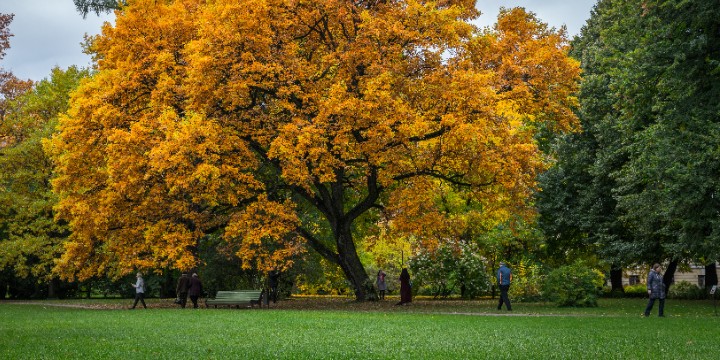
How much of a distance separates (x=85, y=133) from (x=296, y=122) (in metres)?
8.84

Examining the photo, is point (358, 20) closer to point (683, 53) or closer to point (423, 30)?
point (423, 30)

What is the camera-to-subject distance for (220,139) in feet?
Answer: 80.7

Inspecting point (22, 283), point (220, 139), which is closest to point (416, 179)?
point (220, 139)

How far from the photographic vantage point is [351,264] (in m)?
28.5

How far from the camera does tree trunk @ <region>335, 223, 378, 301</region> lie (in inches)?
1113

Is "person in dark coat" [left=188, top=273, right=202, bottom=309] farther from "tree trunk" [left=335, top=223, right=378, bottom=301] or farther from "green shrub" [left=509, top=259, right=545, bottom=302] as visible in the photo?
"green shrub" [left=509, top=259, right=545, bottom=302]

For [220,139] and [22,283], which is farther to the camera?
[22,283]

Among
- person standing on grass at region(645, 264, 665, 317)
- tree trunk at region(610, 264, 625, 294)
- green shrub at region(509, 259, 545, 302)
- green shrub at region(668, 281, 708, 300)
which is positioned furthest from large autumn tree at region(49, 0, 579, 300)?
tree trunk at region(610, 264, 625, 294)

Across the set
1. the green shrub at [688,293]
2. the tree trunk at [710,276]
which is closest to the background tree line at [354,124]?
the green shrub at [688,293]

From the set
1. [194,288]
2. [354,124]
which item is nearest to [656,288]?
[354,124]

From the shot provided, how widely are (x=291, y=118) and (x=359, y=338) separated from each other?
42.0 feet

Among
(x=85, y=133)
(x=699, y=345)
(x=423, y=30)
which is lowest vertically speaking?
(x=699, y=345)

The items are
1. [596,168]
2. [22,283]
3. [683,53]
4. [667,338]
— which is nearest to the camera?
[667,338]

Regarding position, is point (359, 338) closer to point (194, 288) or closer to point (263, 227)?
point (263, 227)
